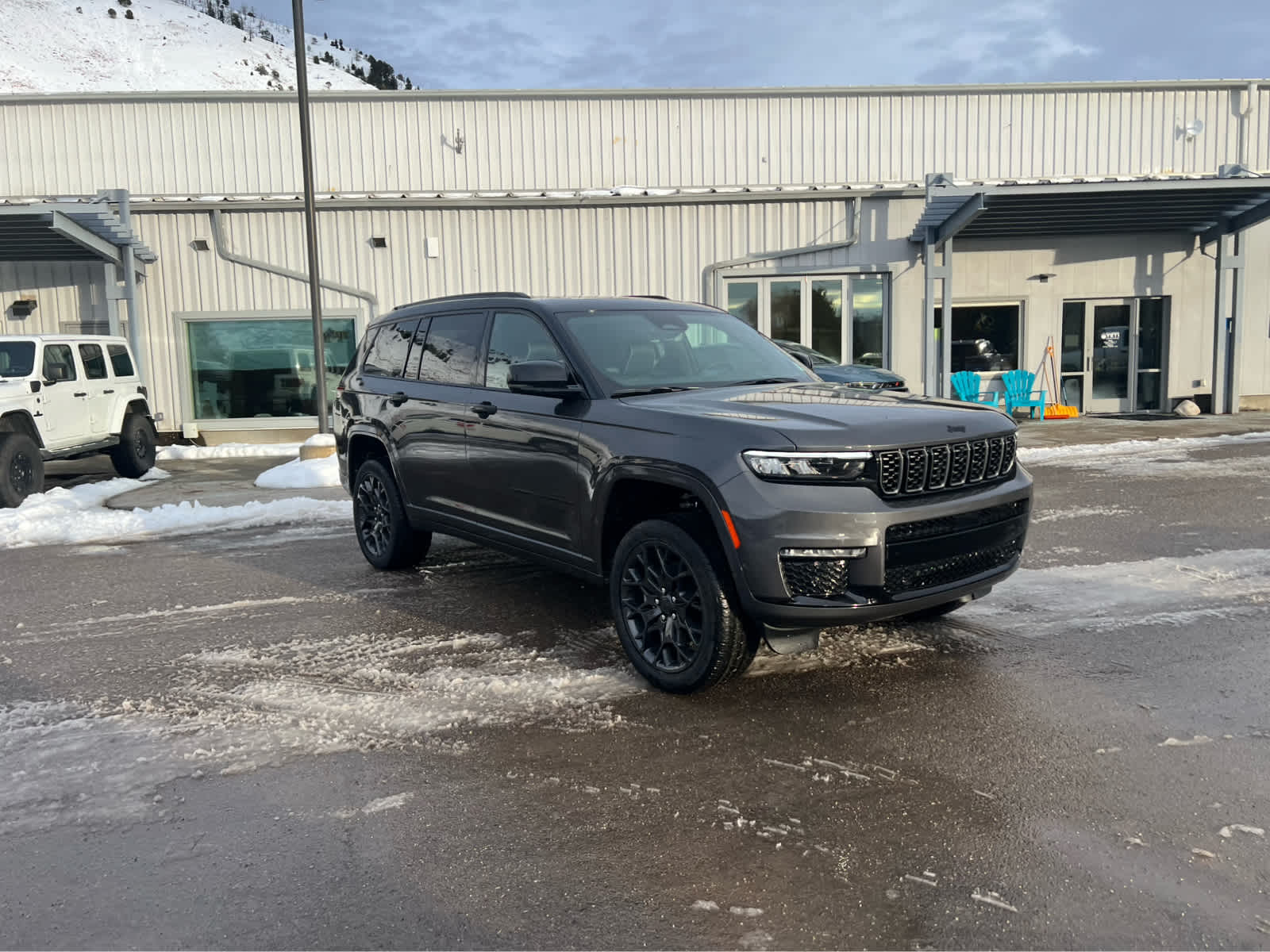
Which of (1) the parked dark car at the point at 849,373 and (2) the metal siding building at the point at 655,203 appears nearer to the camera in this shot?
(1) the parked dark car at the point at 849,373

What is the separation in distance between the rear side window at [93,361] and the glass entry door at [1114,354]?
16.4 meters

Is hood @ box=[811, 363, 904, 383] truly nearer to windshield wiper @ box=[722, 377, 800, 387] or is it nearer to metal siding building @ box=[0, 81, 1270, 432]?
metal siding building @ box=[0, 81, 1270, 432]

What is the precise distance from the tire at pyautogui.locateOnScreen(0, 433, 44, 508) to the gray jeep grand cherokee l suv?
649cm

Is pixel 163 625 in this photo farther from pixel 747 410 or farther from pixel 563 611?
pixel 747 410

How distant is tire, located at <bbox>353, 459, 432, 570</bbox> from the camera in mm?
6738

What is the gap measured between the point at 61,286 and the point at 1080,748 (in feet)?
60.8

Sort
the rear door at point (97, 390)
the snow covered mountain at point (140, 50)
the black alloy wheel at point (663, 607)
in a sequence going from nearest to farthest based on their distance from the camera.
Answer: the black alloy wheel at point (663, 607) → the rear door at point (97, 390) → the snow covered mountain at point (140, 50)

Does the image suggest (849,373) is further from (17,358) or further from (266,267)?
(17,358)

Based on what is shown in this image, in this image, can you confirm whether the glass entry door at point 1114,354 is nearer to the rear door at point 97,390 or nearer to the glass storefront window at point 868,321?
the glass storefront window at point 868,321

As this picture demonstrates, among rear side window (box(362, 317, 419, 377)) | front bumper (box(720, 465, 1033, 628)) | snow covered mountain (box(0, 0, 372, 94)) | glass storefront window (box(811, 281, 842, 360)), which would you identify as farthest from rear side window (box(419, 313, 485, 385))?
snow covered mountain (box(0, 0, 372, 94))

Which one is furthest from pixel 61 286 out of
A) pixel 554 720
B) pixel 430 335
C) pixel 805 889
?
pixel 805 889

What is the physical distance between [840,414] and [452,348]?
2.80m

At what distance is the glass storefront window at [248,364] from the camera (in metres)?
17.7

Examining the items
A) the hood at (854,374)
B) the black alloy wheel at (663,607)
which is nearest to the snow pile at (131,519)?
the black alloy wheel at (663,607)
